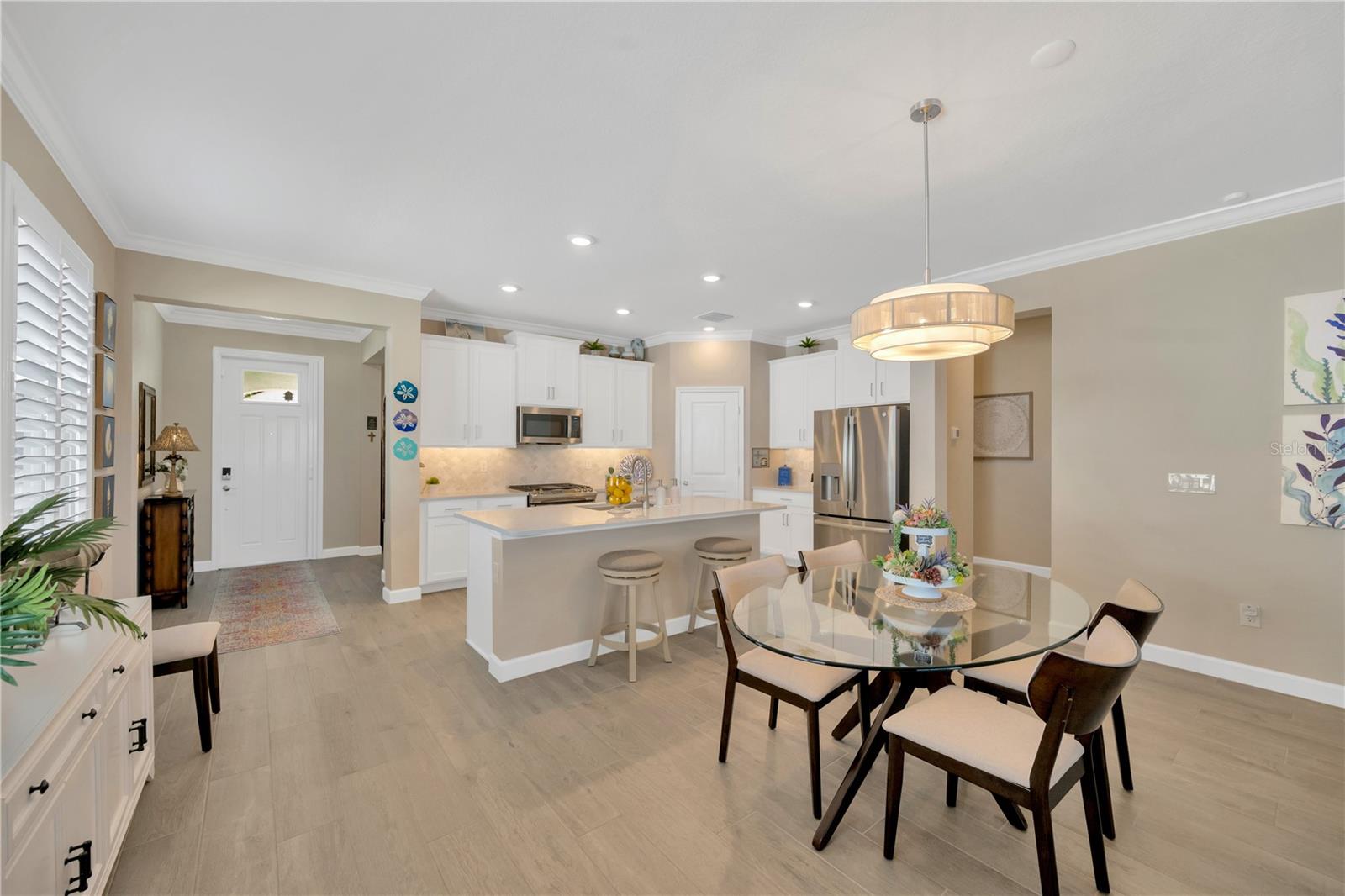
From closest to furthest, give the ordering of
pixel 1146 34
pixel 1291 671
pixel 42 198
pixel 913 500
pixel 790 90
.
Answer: pixel 1146 34 → pixel 790 90 → pixel 42 198 → pixel 1291 671 → pixel 913 500

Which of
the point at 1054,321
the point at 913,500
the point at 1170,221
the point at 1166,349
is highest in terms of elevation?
the point at 1170,221

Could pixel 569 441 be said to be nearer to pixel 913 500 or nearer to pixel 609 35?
pixel 913 500

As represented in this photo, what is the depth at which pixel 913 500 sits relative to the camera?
4945 millimetres

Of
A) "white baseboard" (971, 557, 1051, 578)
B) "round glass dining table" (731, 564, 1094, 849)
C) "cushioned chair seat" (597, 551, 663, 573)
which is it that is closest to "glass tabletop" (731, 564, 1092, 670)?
"round glass dining table" (731, 564, 1094, 849)

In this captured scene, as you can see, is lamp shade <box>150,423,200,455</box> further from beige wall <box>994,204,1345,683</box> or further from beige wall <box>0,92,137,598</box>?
beige wall <box>994,204,1345,683</box>

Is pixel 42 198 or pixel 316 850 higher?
pixel 42 198

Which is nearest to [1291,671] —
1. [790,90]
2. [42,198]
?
[790,90]

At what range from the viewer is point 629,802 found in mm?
2164

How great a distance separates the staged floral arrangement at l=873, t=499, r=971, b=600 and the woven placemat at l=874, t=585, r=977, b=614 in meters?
0.03

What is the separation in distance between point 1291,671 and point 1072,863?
2.37 metres

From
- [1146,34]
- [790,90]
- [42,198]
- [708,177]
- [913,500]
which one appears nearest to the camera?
[1146,34]

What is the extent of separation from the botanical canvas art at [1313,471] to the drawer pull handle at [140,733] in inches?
210

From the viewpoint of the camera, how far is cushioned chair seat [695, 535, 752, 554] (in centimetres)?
376

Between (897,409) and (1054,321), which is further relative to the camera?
(897,409)
